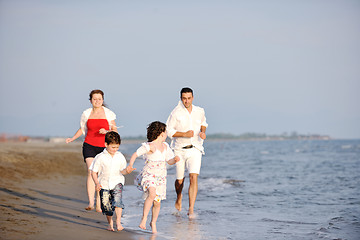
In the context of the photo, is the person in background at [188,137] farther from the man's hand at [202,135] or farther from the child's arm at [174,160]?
the child's arm at [174,160]

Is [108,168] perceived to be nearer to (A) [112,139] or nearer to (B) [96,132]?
(A) [112,139]

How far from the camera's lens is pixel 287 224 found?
24.9 feet

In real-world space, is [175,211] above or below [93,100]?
below

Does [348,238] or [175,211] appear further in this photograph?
[175,211]

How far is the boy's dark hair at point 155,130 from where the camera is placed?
6164mm

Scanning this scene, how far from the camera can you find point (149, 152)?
6172mm

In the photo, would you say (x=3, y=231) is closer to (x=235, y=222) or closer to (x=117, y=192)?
(x=117, y=192)

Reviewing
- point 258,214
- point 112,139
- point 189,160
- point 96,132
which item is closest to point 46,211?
point 96,132

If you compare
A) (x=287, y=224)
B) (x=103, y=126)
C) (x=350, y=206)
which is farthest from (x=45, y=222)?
(x=350, y=206)

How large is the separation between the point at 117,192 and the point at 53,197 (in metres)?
3.74

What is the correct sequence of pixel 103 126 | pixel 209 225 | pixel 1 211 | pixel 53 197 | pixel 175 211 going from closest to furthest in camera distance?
pixel 1 211 < pixel 209 225 < pixel 103 126 < pixel 175 211 < pixel 53 197

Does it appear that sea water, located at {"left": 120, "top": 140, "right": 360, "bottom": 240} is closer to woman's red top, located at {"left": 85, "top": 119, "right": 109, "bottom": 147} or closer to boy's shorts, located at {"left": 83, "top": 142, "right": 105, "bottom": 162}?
boy's shorts, located at {"left": 83, "top": 142, "right": 105, "bottom": 162}

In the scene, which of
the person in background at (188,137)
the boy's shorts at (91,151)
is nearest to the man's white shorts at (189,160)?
the person in background at (188,137)

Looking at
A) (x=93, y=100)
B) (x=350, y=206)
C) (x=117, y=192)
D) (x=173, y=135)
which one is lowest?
(x=350, y=206)
